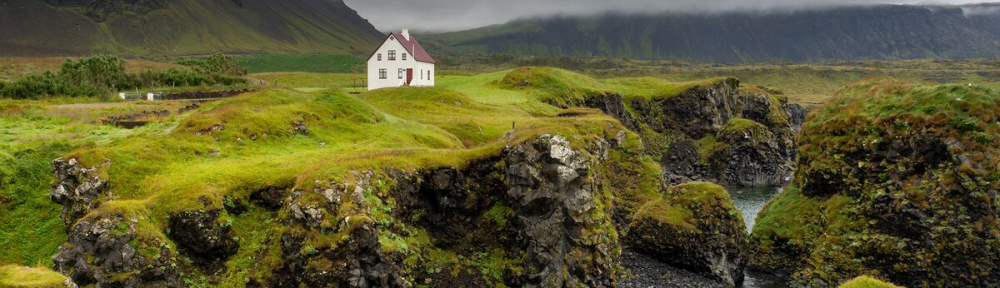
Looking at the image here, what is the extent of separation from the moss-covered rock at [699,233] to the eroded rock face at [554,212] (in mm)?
10884

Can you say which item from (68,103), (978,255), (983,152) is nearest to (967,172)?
(983,152)

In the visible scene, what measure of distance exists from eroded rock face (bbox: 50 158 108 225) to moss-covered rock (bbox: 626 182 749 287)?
109 feet

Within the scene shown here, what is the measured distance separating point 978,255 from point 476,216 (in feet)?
88.8

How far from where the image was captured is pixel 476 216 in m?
33.7

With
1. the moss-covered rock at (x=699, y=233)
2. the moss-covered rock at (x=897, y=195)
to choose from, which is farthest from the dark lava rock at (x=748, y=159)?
the moss-covered rock at (x=699, y=233)

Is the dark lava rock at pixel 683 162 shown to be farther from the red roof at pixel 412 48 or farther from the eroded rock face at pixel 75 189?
the eroded rock face at pixel 75 189

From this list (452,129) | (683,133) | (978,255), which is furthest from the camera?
(683,133)

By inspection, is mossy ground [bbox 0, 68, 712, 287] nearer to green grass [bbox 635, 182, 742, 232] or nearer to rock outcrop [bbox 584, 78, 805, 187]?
green grass [bbox 635, 182, 742, 232]

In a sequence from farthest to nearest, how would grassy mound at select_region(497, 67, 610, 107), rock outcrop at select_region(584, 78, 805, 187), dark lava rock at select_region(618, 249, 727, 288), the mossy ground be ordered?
grassy mound at select_region(497, 67, 610, 107), rock outcrop at select_region(584, 78, 805, 187), dark lava rock at select_region(618, 249, 727, 288), the mossy ground

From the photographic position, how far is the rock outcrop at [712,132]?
282 ft

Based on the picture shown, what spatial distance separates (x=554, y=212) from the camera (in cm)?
3145

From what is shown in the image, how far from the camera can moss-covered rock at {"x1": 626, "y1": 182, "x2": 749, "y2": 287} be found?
130 ft

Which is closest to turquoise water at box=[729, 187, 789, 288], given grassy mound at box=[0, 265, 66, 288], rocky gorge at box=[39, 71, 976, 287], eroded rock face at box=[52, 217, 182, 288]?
rocky gorge at box=[39, 71, 976, 287]

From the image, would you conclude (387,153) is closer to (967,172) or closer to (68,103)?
(967,172)
